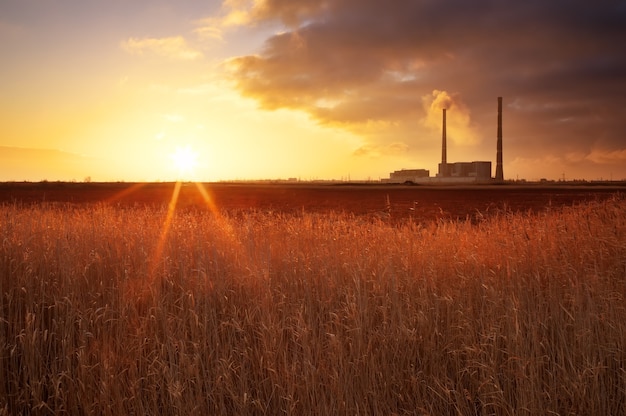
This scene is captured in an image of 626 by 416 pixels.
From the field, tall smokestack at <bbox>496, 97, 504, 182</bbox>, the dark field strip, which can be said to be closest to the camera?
the field

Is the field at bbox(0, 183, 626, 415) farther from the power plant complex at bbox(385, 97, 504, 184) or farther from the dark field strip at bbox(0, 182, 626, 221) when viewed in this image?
the power plant complex at bbox(385, 97, 504, 184)

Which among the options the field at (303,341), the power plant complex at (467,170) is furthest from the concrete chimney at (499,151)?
the field at (303,341)

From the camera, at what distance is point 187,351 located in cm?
527

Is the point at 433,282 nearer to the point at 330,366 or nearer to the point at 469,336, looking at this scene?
the point at 469,336

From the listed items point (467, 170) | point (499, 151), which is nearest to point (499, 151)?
point (499, 151)

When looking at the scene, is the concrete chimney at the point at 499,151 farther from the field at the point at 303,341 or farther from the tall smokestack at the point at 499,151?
the field at the point at 303,341

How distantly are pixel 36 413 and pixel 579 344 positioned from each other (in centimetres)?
640

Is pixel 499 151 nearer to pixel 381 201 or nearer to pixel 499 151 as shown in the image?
pixel 499 151

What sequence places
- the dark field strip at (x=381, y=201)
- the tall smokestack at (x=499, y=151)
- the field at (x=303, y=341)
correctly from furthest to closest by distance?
the tall smokestack at (x=499, y=151) < the dark field strip at (x=381, y=201) < the field at (x=303, y=341)

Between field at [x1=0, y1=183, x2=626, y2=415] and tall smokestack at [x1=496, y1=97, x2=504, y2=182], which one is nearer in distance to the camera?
field at [x1=0, y1=183, x2=626, y2=415]

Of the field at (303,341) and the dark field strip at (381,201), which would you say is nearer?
the field at (303,341)

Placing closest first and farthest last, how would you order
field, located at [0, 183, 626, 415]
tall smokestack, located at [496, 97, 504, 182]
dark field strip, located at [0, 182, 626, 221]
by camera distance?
field, located at [0, 183, 626, 415] < dark field strip, located at [0, 182, 626, 221] < tall smokestack, located at [496, 97, 504, 182]


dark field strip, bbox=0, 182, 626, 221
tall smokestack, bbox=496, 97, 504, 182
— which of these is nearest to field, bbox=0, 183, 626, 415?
dark field strip, bbox=0, 182, 626, 221

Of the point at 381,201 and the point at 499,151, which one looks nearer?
the point at 381,201
